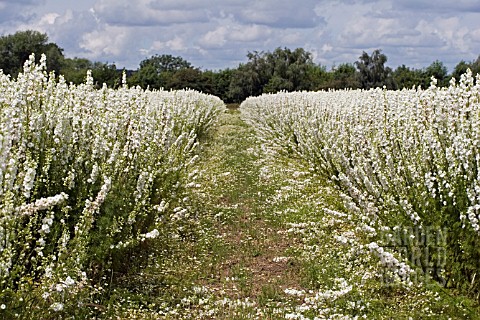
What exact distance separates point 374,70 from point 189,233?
61.6 meters

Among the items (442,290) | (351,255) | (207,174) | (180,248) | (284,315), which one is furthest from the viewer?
(207,174)

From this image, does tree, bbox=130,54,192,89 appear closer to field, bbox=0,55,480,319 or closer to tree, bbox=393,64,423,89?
tree, bbox=393,64,423,89

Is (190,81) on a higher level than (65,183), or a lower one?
higher

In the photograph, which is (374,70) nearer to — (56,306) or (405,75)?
(405,75)

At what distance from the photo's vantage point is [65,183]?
5.88m

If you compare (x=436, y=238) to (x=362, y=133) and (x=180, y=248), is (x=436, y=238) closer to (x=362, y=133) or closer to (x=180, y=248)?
(x=180, y=248)

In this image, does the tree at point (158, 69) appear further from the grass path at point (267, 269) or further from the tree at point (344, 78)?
the grass path at point (267, 269)

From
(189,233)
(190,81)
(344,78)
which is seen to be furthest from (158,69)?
(189,233)

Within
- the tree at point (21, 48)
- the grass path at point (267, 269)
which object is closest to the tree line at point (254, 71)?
the tree at point (21, 48)

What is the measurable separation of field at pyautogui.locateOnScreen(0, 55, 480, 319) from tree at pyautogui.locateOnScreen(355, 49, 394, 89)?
6029cm

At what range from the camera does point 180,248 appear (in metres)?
8.23

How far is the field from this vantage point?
501 cm

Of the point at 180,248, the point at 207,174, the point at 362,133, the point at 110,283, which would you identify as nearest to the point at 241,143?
the point at 207,174

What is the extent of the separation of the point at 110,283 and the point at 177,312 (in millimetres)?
909
